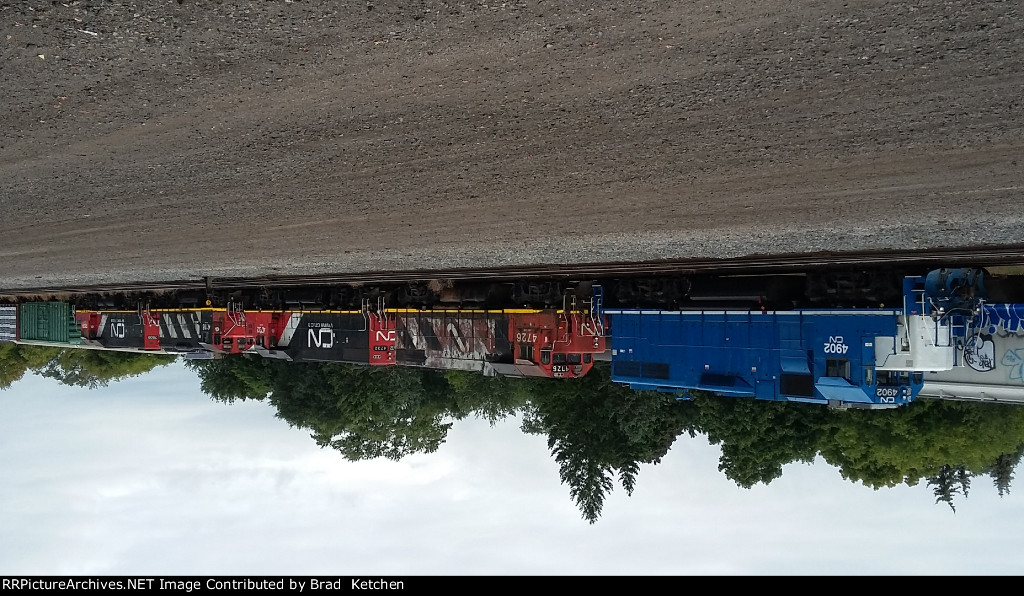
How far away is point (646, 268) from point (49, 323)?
27528mm

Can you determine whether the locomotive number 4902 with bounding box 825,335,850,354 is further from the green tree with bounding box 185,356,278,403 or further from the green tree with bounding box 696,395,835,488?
the green tree with bounding box 185,356,278,403

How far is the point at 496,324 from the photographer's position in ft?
55.8

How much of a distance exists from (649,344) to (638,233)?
438 cm

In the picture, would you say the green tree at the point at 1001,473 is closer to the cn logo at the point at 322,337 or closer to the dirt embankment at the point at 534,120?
the dirt embankment at the point at 534,120

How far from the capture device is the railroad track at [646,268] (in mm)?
12508

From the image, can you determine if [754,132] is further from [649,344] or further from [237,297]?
[237,297]

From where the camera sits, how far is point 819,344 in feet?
42.9

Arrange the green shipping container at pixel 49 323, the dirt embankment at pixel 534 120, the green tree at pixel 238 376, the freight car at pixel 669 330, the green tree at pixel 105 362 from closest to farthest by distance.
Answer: the dirt embankment at pixel 534 120 → the freight car at pixel 669 330 → the green shipping container at pixel 49 323 → the green tree at pixel 238 376 → the green tree at pixel 105 362

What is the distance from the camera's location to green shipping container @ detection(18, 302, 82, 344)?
2616 centimetres

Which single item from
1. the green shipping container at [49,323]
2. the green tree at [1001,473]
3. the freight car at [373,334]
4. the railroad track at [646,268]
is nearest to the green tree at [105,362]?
the green shipping container at [49,323]

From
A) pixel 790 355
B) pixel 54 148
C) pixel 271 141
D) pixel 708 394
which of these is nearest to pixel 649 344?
pixel 790 355

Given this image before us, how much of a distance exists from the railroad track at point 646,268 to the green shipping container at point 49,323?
5.51 meters

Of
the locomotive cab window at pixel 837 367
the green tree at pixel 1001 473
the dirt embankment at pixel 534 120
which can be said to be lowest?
the green tree at pixel 1001 473

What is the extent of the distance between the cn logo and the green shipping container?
13196 mm
